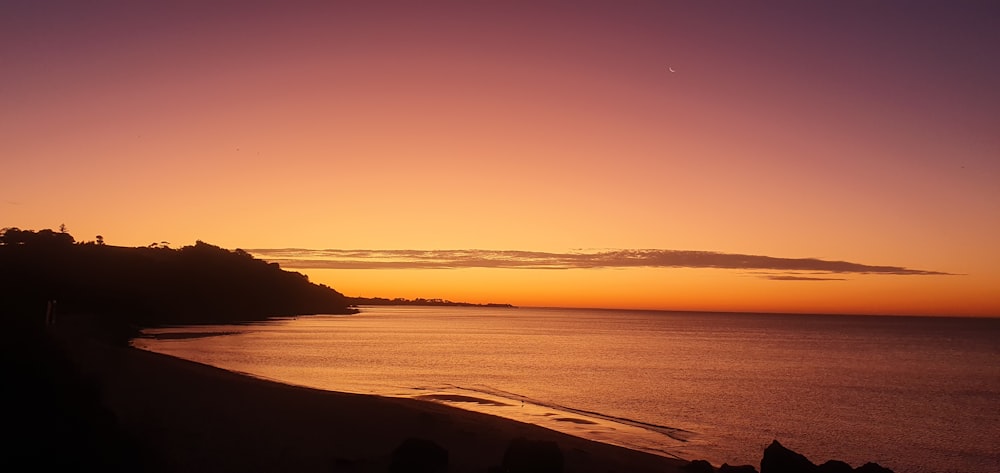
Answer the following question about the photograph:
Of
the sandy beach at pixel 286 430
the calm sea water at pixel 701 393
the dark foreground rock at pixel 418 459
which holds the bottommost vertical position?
the calm sea water at pixel 701 393

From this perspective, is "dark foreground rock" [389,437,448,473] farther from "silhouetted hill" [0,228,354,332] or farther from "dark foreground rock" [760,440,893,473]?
"silhouetted hill" [0,228,354,332]

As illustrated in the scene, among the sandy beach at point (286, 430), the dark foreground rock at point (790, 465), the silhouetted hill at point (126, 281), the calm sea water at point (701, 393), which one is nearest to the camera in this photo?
the sandy beach at point (286, 430)

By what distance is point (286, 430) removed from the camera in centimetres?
2252

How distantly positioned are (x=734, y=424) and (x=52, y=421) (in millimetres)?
32963

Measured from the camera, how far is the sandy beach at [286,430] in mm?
Answer: 18156

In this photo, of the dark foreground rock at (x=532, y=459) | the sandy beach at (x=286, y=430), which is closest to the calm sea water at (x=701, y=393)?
the sandy beach at (x=286, y=430)

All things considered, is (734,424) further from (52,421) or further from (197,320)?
(197,320)

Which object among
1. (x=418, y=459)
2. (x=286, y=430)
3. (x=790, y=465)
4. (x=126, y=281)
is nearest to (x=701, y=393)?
(x=790, y=465)

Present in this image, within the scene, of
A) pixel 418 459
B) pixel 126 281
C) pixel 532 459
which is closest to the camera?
pixel 532 459

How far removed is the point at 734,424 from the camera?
3766 centimetres

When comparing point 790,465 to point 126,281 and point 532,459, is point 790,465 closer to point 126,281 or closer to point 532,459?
point 532,459

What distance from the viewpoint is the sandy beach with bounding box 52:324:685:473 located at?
18156 mm

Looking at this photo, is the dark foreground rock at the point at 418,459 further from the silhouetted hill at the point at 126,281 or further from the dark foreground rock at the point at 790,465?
the silhouetted hill at the point at 126,281

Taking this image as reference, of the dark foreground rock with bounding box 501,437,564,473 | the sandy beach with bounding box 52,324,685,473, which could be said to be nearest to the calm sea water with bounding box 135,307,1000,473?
the sandy beach with bounding box 52,324,685,473
